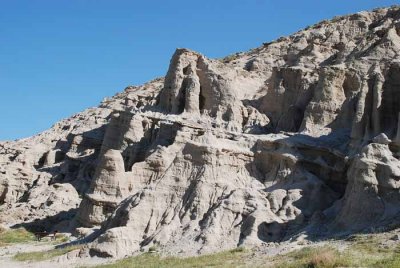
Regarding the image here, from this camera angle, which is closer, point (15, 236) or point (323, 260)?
point (323, 260)

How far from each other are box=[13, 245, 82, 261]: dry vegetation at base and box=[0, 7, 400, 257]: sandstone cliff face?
1.91 m

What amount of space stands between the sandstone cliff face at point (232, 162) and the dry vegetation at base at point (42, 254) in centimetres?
191

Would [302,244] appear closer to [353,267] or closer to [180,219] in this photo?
[353,267]

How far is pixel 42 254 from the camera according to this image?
96.9 ft

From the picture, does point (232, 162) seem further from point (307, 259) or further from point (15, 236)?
point (15, 236)

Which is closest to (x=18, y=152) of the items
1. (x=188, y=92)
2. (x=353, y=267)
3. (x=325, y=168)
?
(x=188, y=92)

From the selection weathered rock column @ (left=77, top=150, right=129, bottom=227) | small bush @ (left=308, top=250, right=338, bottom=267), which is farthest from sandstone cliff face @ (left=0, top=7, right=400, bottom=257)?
small bush @ (left=308, top=250, right=338, bottom=267)

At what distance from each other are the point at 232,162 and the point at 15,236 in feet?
47.7

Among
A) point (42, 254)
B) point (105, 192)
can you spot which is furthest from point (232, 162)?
point (42, 254)

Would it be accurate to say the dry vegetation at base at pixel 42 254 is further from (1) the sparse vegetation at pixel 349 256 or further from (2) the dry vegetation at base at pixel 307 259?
(1) the sparse vegetation at pixel 349 256

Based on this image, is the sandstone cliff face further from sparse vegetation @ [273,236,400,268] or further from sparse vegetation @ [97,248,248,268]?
sparse vegetation @ [273,236,400,268]

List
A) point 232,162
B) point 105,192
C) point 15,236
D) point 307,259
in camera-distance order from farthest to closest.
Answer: point 15,236 < point 105,192 < point 232,162 < point 307,259

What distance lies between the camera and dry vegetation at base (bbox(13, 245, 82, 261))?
93.4 feet

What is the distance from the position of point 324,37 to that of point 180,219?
1481 inches
